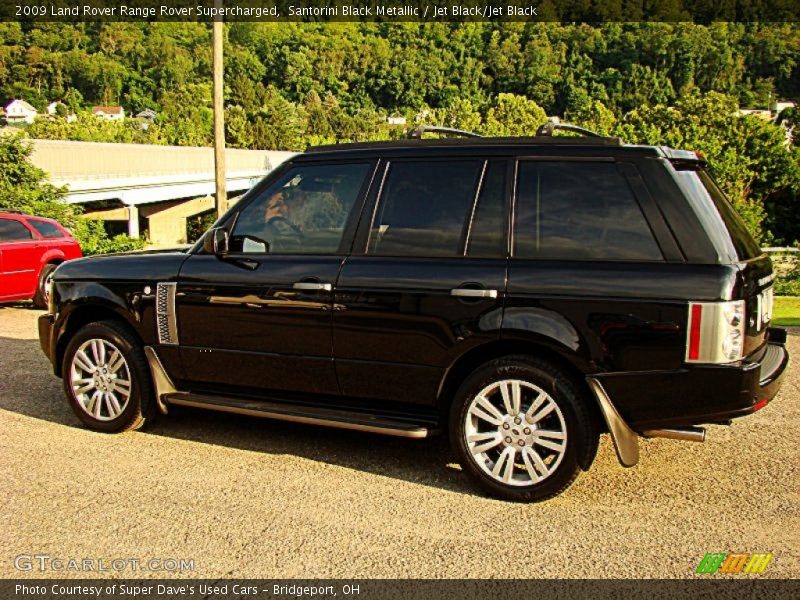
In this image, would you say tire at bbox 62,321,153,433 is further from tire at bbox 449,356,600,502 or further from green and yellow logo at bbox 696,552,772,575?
green and yellow logo at bbox 696,552,772,575

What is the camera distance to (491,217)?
4637 mm

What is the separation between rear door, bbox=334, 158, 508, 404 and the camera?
454 centimetres

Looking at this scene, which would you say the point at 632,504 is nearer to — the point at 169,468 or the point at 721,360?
the point at 721,360

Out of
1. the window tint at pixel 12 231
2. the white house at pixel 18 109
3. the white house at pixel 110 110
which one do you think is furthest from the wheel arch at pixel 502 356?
the white house at pixel 18 109

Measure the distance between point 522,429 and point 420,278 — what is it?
1.01 m

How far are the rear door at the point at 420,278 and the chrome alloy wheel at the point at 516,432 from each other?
0.97 ft

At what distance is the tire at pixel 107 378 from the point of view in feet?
18.5

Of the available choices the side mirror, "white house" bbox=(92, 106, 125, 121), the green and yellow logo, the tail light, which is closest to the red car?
the side mirror

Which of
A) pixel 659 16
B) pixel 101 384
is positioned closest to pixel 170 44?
pixel 659 16

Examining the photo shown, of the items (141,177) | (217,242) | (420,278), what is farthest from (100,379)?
(141,177)

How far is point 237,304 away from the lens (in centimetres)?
517

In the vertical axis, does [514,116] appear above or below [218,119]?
above

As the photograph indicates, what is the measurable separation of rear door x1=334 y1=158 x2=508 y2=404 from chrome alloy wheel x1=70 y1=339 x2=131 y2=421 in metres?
1.77

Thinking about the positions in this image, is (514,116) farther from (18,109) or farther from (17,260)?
(17,260)
